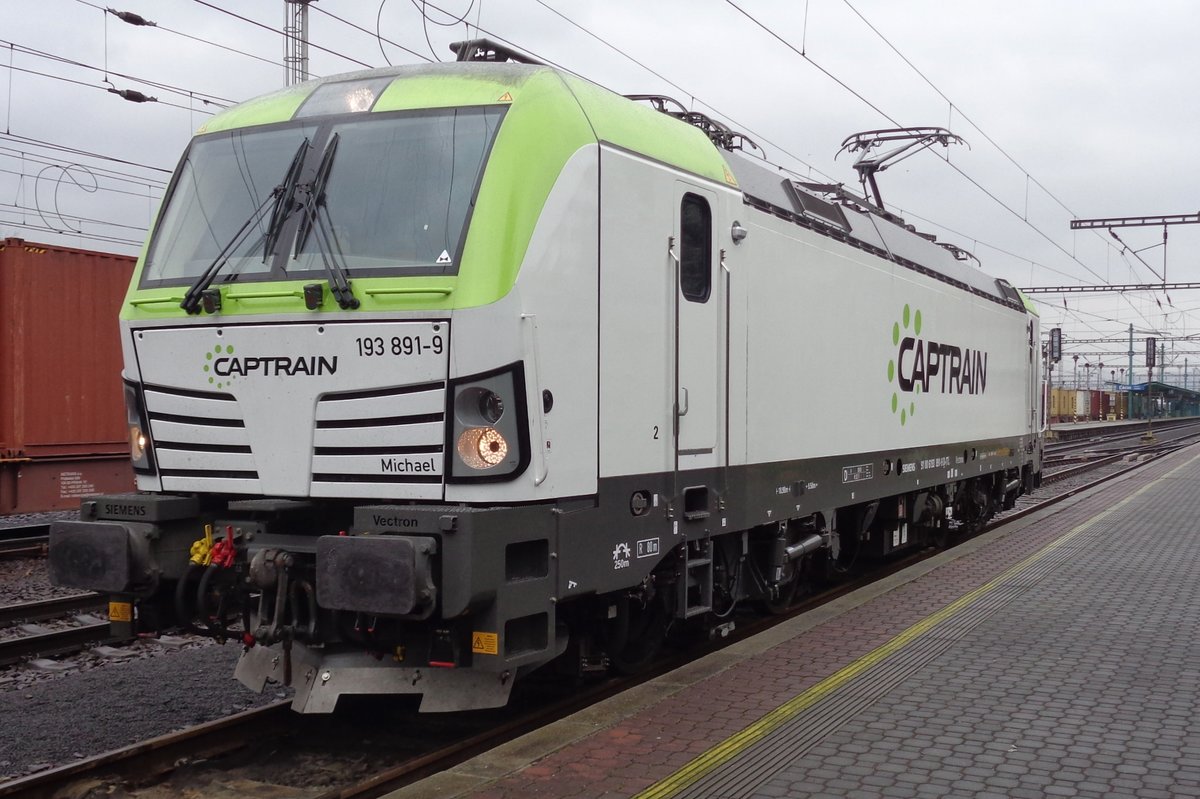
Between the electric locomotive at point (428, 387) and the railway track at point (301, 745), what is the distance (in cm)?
30

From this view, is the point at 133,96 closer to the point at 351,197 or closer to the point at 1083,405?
the point at 351,197

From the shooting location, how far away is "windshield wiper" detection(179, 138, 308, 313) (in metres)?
5.64

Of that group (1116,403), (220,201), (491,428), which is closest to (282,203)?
(220,201)

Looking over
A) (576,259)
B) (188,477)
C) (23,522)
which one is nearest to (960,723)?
(576,259)

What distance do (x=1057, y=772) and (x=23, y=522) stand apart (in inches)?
596

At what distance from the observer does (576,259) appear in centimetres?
549

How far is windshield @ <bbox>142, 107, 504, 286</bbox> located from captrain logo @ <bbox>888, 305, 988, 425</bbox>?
5.84 meters

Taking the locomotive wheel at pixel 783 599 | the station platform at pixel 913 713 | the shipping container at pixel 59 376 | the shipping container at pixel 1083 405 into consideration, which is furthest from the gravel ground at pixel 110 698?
the shipping container at pixel 1083 405

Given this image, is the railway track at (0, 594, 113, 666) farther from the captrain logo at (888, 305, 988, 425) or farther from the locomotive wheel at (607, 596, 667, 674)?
the captrain logo at (888, 305, 988, 425)

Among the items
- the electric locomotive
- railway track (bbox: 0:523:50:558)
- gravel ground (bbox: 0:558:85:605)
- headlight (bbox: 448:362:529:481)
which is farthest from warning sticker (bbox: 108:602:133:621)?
railway track (bbox: 0:523:50:558)

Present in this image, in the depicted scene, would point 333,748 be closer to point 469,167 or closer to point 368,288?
point 368,288

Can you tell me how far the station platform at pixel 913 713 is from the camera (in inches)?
191

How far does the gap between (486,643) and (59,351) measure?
34.6ft

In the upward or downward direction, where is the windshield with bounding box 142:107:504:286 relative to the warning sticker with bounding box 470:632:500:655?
upward
